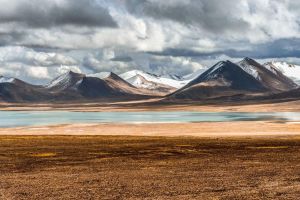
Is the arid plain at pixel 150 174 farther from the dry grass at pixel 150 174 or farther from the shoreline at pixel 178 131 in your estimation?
the shoreline at pixel 178 131

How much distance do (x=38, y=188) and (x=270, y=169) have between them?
1607 cm

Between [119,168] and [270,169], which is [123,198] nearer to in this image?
[119,168]

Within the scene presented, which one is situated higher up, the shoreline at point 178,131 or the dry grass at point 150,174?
the dry grass at point 150,174

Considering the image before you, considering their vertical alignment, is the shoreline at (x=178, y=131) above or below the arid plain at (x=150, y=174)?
below

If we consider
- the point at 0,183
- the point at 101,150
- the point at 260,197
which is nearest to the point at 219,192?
the point at 260,197

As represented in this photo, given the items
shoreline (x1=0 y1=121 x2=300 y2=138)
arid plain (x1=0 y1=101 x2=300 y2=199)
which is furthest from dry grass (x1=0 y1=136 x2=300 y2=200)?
A: shoreline (x1=0 y1=121 x2=300 y2=138)

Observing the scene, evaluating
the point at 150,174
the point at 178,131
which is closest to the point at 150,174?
the point at 150,174

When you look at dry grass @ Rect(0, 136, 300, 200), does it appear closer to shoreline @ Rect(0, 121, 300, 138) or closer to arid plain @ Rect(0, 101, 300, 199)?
arid plain @ Rect(0, 101, 300, 199)

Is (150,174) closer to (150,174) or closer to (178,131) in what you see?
(150,174)

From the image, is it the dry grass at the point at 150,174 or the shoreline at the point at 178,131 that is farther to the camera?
the shoreline at the point at 178,131

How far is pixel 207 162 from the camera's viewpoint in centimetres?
3884

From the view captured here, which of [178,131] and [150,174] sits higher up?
[150,174]

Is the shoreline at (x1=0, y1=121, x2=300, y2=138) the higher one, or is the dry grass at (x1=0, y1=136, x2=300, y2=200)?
the dry grass at (x1=0, y1=136, x2=300, y2=200)

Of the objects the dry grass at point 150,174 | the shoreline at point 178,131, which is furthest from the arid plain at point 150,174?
the shoreline at point 178,131
